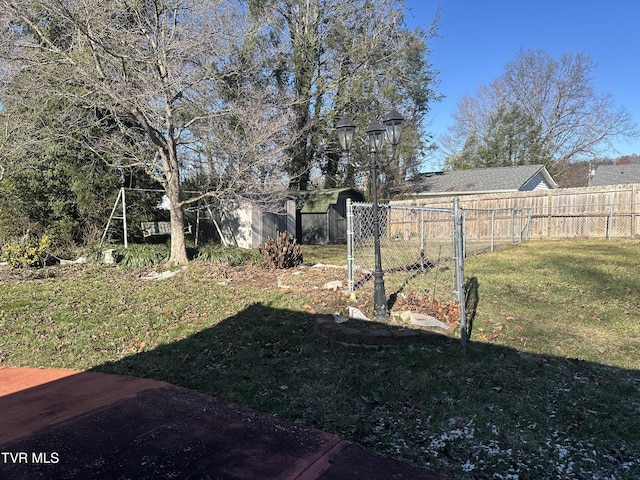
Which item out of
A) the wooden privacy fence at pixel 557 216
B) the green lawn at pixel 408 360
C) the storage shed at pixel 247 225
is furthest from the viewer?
→ the storage shed at pixel 247 225

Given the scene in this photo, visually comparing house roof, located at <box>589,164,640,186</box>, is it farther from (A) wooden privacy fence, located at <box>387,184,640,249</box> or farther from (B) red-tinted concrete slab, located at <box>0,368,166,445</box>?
(B) red-tinted concrete slab, located at <box>0,368,166,445</box>

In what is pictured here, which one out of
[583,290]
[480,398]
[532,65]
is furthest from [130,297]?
[532,65]

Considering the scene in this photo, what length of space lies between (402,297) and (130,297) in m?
4.87

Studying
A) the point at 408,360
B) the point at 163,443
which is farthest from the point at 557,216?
the point at 163,443

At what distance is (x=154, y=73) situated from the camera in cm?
931

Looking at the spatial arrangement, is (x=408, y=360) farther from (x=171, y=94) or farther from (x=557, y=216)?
(x=557, y=216)

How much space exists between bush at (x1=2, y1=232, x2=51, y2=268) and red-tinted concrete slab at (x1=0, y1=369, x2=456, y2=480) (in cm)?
694

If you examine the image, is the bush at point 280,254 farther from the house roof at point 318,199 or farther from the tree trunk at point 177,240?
the house roof at point 318,199

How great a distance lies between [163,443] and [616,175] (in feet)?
112

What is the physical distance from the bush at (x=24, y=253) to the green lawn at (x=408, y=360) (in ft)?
3.80

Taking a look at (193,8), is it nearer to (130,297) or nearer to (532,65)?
(130,297)

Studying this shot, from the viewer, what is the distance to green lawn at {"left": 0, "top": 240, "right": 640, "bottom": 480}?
294 cm

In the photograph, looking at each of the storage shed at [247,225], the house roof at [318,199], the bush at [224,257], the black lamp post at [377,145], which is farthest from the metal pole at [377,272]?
the house roof at [318,199]

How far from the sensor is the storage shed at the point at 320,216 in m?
18.6
